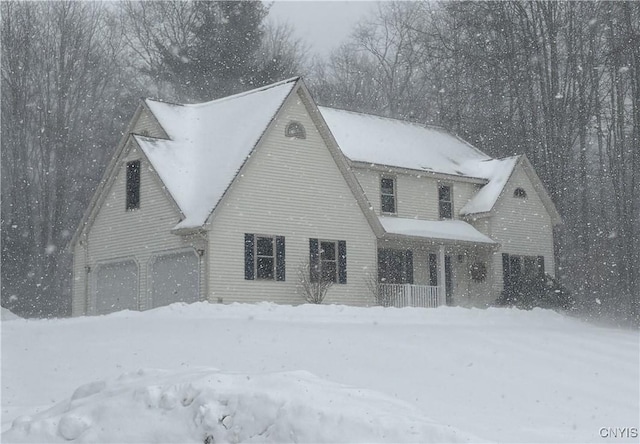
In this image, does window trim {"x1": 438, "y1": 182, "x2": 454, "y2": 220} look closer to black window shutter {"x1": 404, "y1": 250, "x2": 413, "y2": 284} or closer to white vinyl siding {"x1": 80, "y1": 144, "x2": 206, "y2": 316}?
black window shutter {"x1": 404, "y1": 250, "x2": 413, "y2": 284}

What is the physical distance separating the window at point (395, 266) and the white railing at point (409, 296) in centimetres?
91

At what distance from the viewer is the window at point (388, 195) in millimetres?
29375

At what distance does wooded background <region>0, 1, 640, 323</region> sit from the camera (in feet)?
125

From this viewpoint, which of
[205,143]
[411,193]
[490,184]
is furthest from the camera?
[490,184]

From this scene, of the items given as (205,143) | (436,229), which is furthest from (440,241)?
(205,143)

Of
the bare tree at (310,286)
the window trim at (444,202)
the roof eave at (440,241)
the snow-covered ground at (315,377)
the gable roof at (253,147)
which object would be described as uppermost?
the gable roof at (253,147)

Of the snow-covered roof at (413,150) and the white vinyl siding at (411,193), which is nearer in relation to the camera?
the white vinyl siding at (411,193)

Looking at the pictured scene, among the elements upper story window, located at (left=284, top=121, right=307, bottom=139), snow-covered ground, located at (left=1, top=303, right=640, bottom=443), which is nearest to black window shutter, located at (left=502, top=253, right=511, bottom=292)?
snow-covered ground, located at (left=1, top=303, right=640, bottom=443)

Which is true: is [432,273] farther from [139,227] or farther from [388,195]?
[139,227]

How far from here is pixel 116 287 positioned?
87.3 ft

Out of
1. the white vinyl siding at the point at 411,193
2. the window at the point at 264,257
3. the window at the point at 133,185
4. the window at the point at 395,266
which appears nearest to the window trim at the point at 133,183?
the window at the point at 133,185

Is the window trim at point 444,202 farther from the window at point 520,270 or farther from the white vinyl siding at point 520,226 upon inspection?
the window at point 520,270

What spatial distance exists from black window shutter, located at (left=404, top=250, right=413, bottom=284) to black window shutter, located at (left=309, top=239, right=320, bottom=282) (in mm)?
4842

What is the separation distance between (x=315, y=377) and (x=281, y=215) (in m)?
14.9
